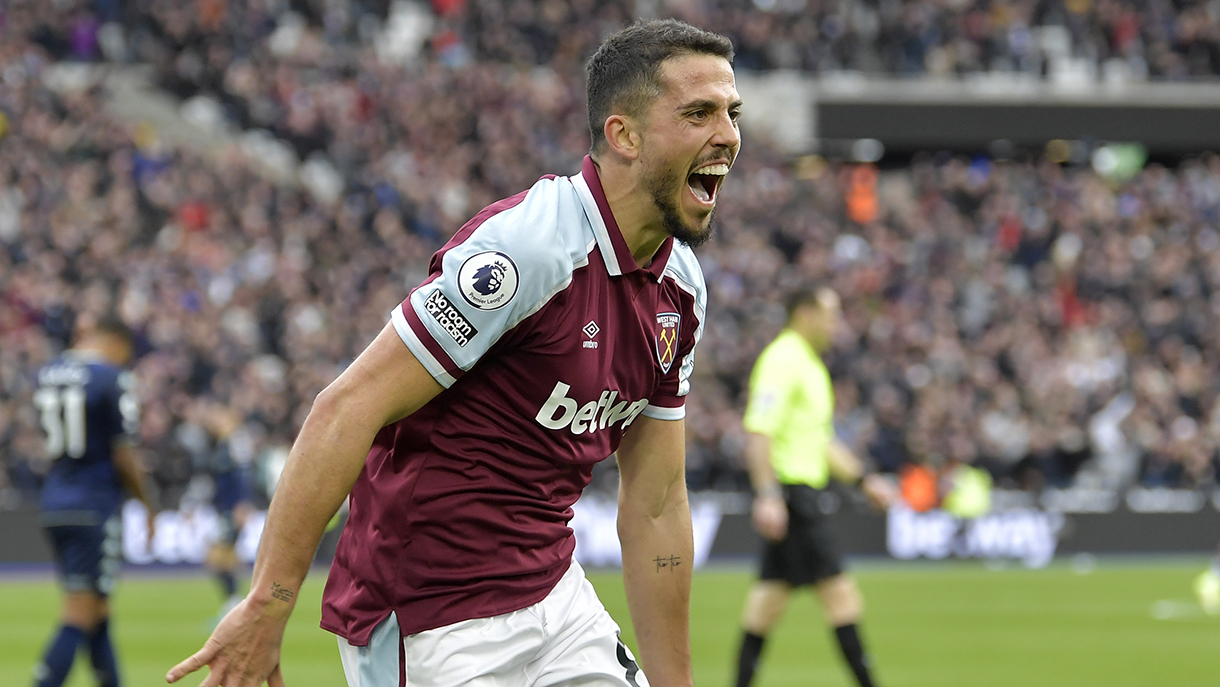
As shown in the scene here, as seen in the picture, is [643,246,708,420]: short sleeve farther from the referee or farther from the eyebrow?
the referee

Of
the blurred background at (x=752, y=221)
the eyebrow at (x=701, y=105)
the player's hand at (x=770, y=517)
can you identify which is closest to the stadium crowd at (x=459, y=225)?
the blurred background at (x=752, y=221)

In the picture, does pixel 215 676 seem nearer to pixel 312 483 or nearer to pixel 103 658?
pixel 312 483

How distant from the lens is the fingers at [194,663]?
3.13 meters

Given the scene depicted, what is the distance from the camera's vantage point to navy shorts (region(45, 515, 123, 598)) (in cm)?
859

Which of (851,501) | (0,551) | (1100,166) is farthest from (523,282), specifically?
(1100,166)

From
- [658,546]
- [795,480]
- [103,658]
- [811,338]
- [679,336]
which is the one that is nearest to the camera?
[679,336]

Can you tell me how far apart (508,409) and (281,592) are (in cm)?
62

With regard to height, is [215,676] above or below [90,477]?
above

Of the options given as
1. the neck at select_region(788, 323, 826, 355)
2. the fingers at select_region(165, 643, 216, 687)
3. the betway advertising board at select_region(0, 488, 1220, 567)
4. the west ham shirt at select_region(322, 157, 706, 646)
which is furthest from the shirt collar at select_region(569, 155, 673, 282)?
the betway advertising board at select_region(0, 488, 1220, 567)

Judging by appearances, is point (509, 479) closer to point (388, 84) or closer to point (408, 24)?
point (388, 84)

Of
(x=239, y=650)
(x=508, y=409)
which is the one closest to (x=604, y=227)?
(x=508, y=409)

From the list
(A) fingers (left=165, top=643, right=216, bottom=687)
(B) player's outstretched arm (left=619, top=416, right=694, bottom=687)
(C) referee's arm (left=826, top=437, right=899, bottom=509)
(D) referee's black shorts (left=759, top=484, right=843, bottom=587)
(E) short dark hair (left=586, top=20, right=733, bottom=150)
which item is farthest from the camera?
(C) referee's arm (left=826, top=437, right=899, bottom=509)

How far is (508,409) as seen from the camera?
11.3ft

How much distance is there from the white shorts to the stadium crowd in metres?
14.1
